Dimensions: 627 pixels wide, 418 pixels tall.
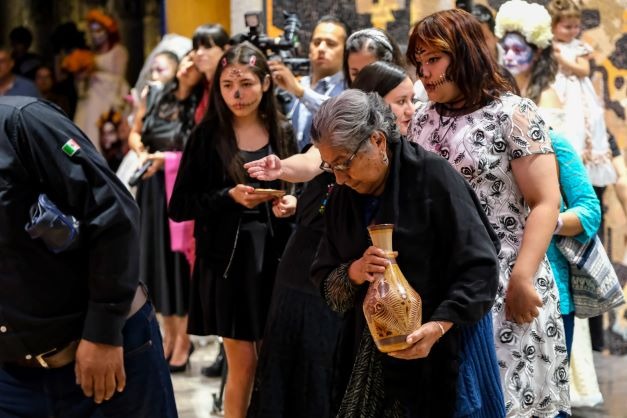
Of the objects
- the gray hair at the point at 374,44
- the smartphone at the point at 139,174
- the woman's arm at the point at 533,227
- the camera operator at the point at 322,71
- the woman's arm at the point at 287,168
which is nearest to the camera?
the woman's arm at the point at 533,227

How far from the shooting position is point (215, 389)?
6.21 metres

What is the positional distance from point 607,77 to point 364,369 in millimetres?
4237

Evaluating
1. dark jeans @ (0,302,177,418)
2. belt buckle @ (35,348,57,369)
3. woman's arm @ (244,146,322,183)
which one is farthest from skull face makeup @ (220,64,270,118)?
belt buckle @ (35,348,57,369)

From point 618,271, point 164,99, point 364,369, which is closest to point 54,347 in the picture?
point 364,369

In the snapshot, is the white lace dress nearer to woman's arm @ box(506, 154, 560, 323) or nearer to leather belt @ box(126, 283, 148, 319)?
woman's arm @ box(506, 154, 560, 323)

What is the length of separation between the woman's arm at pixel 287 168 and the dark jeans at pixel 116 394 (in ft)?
3.58

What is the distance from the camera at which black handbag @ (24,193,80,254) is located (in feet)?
9.15

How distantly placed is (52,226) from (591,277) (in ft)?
6.53

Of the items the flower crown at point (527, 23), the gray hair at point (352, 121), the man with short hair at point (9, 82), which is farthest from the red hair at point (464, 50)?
the man with short hair at point (9, 82)

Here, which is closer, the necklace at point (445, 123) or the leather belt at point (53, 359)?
the leather belt at point (53, 359)

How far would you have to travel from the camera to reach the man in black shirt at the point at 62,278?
2.84 meters

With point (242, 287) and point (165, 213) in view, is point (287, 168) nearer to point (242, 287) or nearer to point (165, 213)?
point (242, 287)

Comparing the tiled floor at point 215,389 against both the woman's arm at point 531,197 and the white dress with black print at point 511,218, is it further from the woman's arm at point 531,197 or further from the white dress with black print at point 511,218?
the woman's arm at point 531,197

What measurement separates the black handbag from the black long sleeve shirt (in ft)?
0.14
